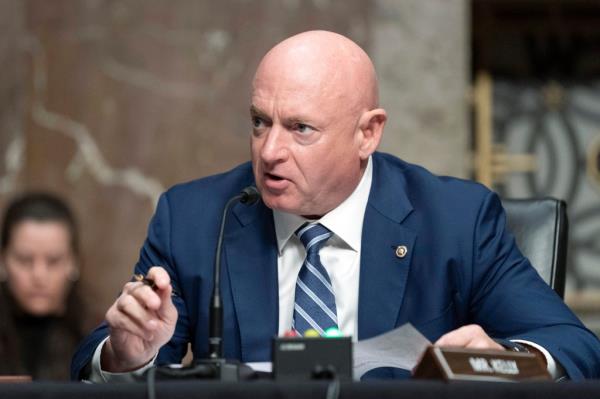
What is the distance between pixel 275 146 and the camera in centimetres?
288

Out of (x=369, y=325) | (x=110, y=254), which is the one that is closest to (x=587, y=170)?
(x=110, y=254)

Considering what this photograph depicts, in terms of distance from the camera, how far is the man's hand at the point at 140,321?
248cm

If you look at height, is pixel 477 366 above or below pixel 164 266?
below

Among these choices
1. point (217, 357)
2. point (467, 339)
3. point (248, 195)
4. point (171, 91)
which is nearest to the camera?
point (217, 357)

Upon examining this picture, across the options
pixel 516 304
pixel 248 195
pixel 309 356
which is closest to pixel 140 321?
pixel 248 195

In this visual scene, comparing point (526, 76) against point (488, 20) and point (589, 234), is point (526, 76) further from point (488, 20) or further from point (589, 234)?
point (589, 234)

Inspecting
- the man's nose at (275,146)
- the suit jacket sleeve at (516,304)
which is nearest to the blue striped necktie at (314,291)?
the man's nose at (275,146)

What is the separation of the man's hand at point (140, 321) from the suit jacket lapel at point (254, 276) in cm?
37

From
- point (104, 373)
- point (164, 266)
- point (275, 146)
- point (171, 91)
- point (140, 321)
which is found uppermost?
point (171, 91)

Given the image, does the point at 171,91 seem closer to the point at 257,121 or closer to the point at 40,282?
the point at 40,282

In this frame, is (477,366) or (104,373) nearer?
(477,366)

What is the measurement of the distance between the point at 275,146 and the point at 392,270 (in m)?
0.42

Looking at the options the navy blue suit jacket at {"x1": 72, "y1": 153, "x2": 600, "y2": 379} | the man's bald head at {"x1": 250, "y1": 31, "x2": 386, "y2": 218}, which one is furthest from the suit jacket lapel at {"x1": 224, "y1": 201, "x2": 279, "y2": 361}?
the man's bald head at {"x1": 250, "y1": 31, "x2": 386, "y2": 218}

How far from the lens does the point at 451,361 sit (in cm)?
214
